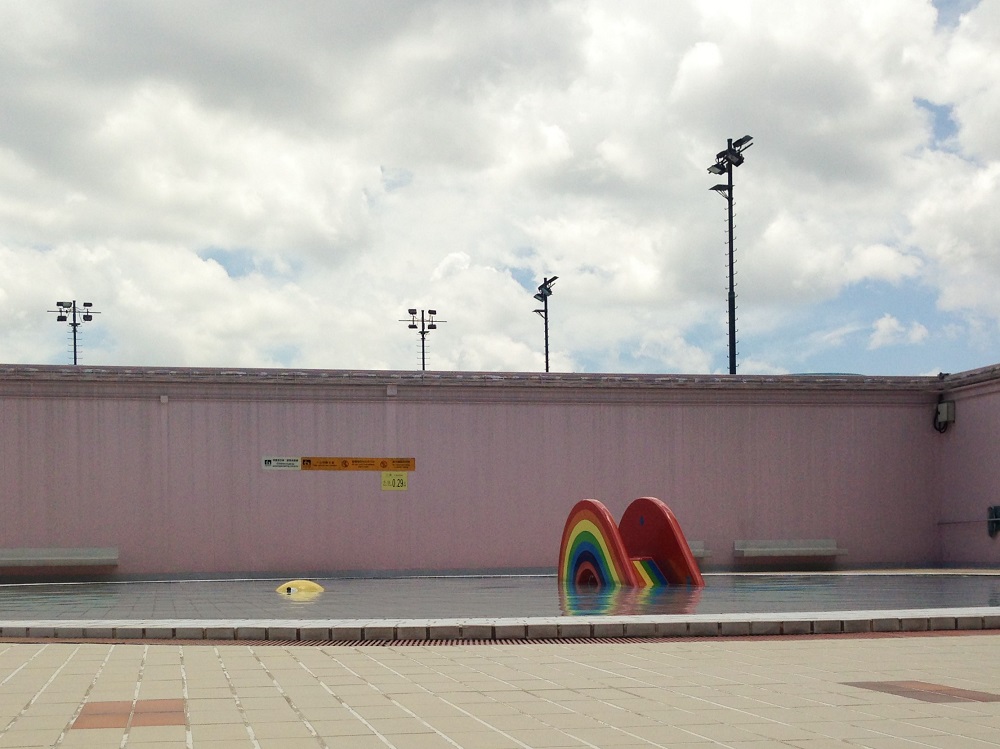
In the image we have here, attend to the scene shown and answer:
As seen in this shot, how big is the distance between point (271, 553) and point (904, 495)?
15108 millimetres

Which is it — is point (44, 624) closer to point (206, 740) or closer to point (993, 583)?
point (206, 740)

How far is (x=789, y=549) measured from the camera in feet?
87.0

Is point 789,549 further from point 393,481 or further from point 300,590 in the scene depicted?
point 300,590

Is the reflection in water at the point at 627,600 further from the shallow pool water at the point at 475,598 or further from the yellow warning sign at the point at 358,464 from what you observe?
the yellow warning sign at the point at 358,464

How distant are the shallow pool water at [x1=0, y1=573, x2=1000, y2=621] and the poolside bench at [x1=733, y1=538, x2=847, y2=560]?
172 inches

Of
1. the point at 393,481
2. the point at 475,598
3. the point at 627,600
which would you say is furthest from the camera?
the point at 393,481

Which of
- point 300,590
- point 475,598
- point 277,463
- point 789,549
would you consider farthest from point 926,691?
point 789,549

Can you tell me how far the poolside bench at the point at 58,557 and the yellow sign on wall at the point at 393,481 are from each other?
5.78m

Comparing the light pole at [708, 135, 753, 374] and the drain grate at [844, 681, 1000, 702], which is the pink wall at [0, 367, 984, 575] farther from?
the drain grate at [844, 681, 1000, 702]

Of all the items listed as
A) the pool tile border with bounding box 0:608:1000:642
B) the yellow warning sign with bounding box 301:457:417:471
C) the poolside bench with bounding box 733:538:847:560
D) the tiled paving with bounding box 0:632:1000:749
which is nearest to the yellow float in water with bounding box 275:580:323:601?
the yellow warning sign with bounding box 301:457:417:471

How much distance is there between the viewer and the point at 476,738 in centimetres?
524

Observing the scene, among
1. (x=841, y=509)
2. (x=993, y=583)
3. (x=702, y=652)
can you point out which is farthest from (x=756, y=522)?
(x=702, y=652)

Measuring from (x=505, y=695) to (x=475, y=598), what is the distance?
30.8ft

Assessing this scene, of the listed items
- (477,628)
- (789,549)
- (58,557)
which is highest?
(477,628)
